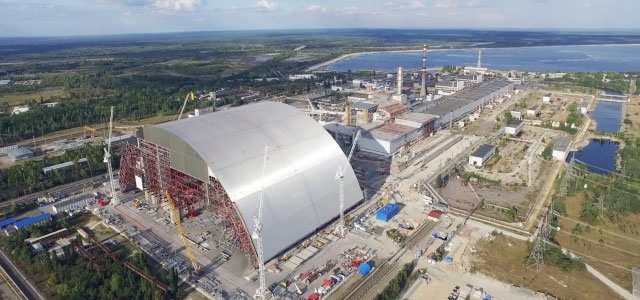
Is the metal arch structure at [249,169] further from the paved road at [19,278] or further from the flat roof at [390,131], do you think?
the flat roof at [390,131]

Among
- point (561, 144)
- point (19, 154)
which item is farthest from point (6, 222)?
point (561, 144)

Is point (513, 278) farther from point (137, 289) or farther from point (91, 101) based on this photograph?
point (91, 101)

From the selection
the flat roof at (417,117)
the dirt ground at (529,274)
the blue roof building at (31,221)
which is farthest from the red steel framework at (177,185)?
the flat roof at (417,117)

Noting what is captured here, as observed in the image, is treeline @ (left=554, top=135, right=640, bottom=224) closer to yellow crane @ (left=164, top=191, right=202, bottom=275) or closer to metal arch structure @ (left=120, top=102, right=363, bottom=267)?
metal arch structure @ (left=120, top=102, right=363, bottom=267)

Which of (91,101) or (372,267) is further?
(91,101)

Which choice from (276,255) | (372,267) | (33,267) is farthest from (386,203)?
(33,267)

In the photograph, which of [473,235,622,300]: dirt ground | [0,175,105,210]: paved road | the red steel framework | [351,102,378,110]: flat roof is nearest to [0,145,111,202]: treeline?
[0,175,105,210]: paved road
